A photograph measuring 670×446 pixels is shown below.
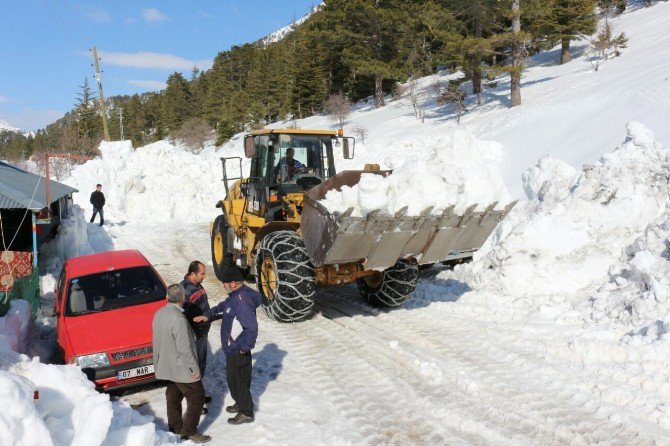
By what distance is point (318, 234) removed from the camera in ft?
22.2

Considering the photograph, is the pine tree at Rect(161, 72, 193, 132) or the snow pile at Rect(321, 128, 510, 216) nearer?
the snow pile at Rect(321, 128, 510, 216)

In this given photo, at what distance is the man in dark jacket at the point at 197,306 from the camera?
18.0ft

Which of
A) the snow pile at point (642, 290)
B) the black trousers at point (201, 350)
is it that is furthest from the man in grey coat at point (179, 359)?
the snow pile at point (642, 290)

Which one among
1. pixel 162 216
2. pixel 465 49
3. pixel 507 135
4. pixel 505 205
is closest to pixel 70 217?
pixel 162 216

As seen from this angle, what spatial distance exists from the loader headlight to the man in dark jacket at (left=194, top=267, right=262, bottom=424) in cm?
143

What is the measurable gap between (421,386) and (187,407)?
2.41 m

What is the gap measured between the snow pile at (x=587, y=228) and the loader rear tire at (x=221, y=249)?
479 cm

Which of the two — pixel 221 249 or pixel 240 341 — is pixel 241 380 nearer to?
pixel 240 341

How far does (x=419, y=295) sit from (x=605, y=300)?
9.44ft

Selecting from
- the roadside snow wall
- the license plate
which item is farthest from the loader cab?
the license plate

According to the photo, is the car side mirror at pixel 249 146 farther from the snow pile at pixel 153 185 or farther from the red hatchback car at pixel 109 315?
the snow pile at pixel 153 185

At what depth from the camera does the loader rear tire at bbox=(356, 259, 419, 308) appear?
8.16 m

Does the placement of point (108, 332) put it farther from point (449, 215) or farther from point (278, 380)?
point (449, 215)

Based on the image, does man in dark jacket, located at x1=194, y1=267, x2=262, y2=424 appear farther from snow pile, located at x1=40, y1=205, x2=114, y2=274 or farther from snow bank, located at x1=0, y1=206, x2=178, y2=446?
snow pile, located at x1=40, y1=205, x2=114, y2=274
